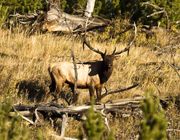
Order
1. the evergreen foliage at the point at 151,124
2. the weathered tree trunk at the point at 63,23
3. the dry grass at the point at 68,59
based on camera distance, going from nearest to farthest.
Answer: the evergreen foliage at the point at 151,124 → the dry grass at the point at 68,59 → the weathered tree trunk at the point at 63,23

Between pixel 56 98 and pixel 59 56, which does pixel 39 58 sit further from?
pixel 56 98

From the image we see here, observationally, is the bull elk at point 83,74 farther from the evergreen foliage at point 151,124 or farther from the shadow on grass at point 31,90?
the evergreen foliage at point 151,124

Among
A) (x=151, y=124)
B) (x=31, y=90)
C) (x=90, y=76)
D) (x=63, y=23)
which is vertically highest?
(x=151, y=124)

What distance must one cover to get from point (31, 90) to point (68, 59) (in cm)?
194

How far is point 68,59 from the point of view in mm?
10852

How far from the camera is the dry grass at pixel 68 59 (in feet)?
27.2

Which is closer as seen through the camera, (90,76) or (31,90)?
(90,76)

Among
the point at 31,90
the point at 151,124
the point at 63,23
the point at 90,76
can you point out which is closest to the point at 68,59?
the point at 31,90

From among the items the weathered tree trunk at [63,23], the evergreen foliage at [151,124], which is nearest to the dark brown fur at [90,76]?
the weathered tree trunk at [63,23]

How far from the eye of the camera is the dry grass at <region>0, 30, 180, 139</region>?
8.30 metres

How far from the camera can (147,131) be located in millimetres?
2891

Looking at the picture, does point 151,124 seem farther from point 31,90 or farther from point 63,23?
point 63,23

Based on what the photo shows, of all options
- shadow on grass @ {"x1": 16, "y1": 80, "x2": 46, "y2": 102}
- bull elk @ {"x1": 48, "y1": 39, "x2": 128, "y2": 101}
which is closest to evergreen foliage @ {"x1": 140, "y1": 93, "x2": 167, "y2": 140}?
bull elk @ {"x1": 48, "y1": 39, "x2": 128, "y2": 101}

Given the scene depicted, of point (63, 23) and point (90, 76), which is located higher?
point (90, 76)
